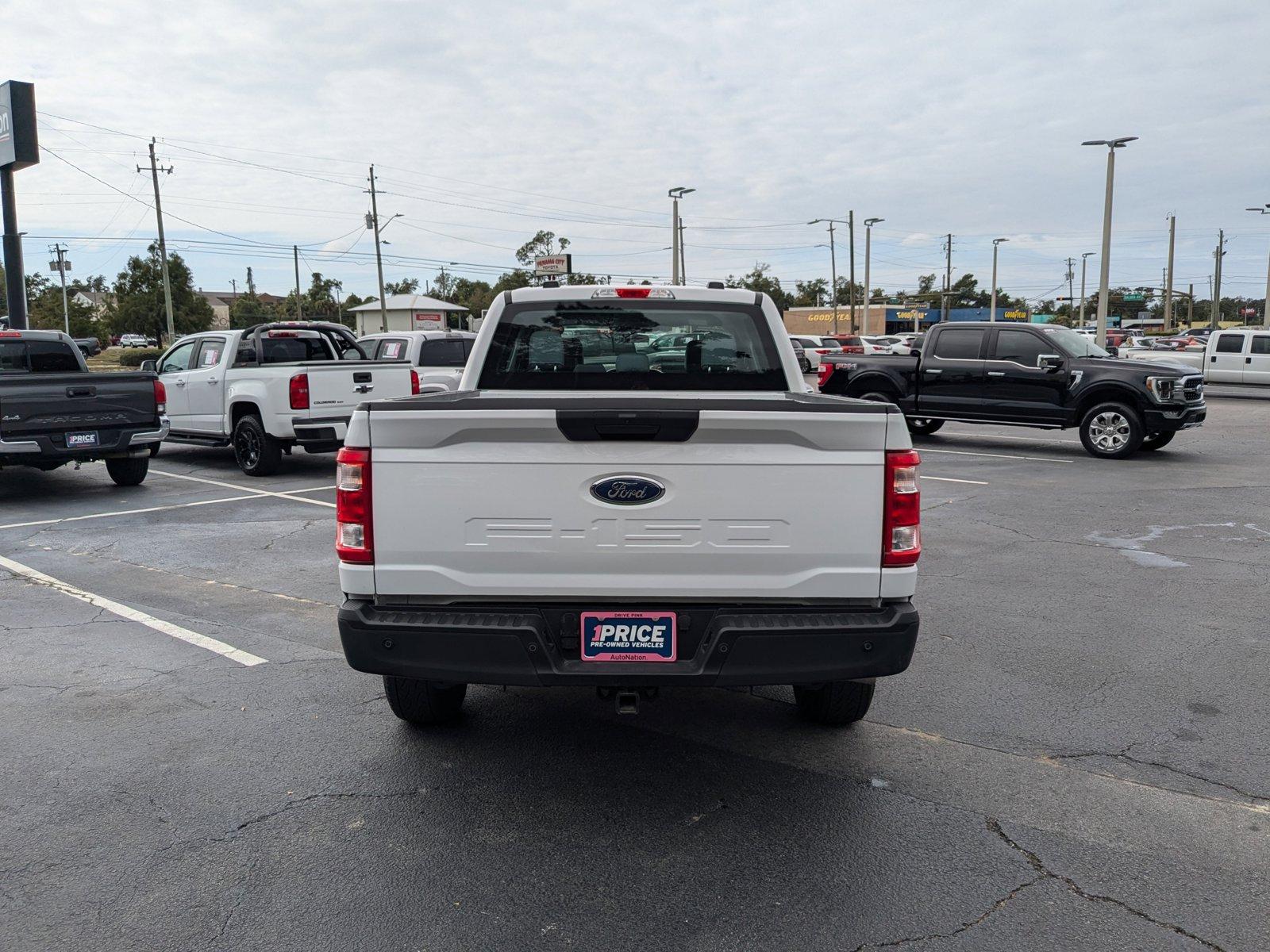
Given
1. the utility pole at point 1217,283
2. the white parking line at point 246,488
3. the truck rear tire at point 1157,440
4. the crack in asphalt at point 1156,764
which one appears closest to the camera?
the crack in asphalt at point 1156,764

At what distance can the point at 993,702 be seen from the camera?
16.2 feet

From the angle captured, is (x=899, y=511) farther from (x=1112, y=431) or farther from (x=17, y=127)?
(x=17, y=127)

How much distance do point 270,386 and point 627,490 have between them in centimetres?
1004

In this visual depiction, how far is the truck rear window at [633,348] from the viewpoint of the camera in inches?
206

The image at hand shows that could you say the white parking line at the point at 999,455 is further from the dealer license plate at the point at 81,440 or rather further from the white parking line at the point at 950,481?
the dealer license plate at the point at 81,440

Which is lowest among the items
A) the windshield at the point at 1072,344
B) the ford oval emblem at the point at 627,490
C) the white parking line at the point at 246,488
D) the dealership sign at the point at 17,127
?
the white parking line at the point at 246,488

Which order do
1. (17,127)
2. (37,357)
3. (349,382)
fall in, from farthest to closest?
1. (17,127)
2. (37,357)
3. (349,382)

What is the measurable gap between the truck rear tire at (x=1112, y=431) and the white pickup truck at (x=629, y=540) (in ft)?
39.3

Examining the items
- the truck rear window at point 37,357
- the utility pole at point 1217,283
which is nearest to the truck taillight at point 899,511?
the truck rear window at point 37,357

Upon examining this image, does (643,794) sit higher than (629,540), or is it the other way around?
(629,540)

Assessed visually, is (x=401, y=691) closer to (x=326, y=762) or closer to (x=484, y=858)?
(x=326, y=762)

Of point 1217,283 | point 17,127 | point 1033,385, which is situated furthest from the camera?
point 1217,283

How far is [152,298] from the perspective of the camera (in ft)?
252

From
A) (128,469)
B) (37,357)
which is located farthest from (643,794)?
(37,357)
